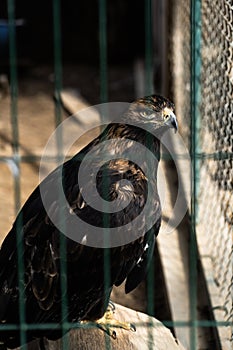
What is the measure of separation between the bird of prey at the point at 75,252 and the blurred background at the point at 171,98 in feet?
0.68

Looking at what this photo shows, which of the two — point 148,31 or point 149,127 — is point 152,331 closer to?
point 149,127

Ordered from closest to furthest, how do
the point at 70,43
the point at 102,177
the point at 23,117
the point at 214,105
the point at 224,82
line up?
the point at 102,177 → the point at 224,82 → the point at 214,105 → the point at 23,117 → the point at 70,43

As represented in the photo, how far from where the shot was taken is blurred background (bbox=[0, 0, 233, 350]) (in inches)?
133

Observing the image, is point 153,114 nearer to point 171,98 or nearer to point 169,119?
point 169,119

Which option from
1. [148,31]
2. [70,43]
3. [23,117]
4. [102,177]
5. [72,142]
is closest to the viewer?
[148,31]

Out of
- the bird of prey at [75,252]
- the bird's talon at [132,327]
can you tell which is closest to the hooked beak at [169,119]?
the bird of prey at [75,252]

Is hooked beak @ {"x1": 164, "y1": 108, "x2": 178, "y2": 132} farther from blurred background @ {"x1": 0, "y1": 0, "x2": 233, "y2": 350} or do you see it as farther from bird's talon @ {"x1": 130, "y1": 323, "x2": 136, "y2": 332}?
bird's talon @ {"x1": 130, "y1": 323, "x2": 136, "y2": 332}

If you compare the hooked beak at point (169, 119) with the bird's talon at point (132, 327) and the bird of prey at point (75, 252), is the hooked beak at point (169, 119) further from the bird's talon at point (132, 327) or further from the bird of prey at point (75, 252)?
the bird's talon at point (132, 327)

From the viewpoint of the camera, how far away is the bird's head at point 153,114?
163 inches

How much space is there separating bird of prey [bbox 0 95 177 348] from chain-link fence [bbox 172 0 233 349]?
13.9 inches

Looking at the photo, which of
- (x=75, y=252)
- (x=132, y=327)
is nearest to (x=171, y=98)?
(x=132, y=327)

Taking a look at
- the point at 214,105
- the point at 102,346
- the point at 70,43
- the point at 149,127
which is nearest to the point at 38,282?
the point at 102,346

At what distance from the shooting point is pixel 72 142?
26.9ft

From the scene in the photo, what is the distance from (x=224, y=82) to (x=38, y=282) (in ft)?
5.43
